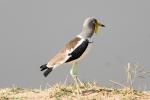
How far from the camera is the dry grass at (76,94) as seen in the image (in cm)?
956

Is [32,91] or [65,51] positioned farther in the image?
[32,91]

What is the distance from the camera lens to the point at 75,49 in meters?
9.52

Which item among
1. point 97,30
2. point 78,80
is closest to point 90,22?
point 97,30

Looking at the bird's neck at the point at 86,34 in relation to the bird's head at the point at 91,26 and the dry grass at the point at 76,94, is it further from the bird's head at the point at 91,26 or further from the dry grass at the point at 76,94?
the dry grass at the point at 76,94

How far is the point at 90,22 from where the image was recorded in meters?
9.70

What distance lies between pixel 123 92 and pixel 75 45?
1.13 meters

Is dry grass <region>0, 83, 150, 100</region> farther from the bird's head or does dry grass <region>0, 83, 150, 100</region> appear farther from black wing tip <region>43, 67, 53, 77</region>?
the bird's head

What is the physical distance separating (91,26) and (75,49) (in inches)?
19.0

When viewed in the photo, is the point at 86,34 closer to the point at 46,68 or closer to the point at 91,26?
the point at 91,26

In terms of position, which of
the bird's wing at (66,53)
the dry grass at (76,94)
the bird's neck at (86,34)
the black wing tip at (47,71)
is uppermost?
the bird's neck at (86,34)

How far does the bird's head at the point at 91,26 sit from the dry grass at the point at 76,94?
3.31 feet

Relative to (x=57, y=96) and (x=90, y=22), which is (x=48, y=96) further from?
(x=90, y=22)

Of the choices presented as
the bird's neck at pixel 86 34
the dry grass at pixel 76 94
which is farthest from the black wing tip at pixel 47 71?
the bird's neck at pixel 86 34

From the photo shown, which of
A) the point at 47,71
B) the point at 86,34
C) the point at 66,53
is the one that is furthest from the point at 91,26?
the point at 47,71
